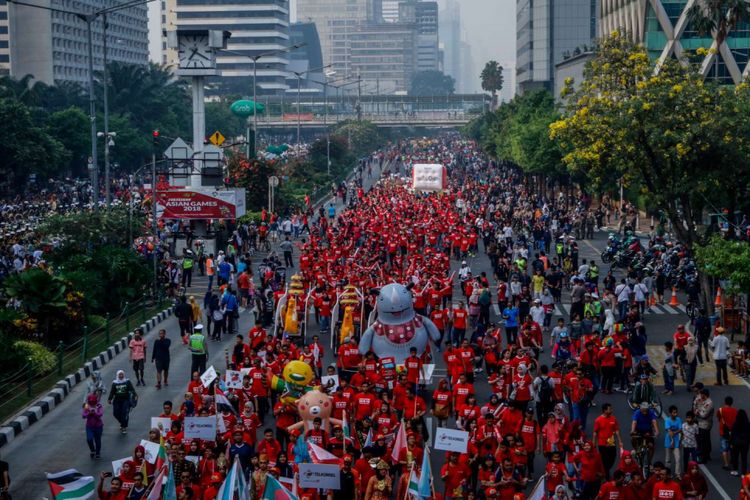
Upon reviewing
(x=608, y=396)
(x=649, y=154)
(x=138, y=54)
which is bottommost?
(x=608, y=396)

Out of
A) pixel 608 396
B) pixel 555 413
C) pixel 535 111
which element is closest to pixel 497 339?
pixel 608 396

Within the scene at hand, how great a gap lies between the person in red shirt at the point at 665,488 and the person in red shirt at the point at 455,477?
7.68ft

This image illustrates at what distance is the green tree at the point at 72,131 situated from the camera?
294 ft

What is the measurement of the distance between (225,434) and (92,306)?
15995mm

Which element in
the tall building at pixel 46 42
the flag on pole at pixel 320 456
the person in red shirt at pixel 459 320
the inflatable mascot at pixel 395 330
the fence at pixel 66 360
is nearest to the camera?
the flag on pole at pixel 320 456

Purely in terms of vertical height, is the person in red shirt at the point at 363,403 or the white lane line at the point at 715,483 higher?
the person in red shirt at the point at 363,403

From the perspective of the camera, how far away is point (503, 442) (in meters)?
16.5

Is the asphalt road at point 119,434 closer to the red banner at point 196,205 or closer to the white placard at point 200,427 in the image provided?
the white placard at point 200,427

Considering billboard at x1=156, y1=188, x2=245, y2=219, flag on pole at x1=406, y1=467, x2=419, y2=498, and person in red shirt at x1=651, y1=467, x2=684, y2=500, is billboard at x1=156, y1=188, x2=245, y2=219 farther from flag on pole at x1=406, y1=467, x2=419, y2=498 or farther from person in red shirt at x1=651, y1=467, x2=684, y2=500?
person in red shirt at x1=651, y1=467, x2=684, y2=500

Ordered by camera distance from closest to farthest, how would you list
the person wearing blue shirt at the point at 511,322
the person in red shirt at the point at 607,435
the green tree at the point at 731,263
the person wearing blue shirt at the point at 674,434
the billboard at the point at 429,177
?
1. the person in red shirt at the point at 607,435
2. the person wearing blue shirt at the point at 674,434
3. the green tree at the point at 731,263
4. the person wearing blue shirt at the point at 511,322
5. the billboard at the point at 429,177

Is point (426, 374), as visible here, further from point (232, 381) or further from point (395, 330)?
point (232, 381)

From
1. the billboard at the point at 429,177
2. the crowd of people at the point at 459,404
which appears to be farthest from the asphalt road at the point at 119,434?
the billboard at the point at 429,177

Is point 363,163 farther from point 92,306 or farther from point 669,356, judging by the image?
point 669,356

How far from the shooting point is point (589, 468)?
16484 mm
